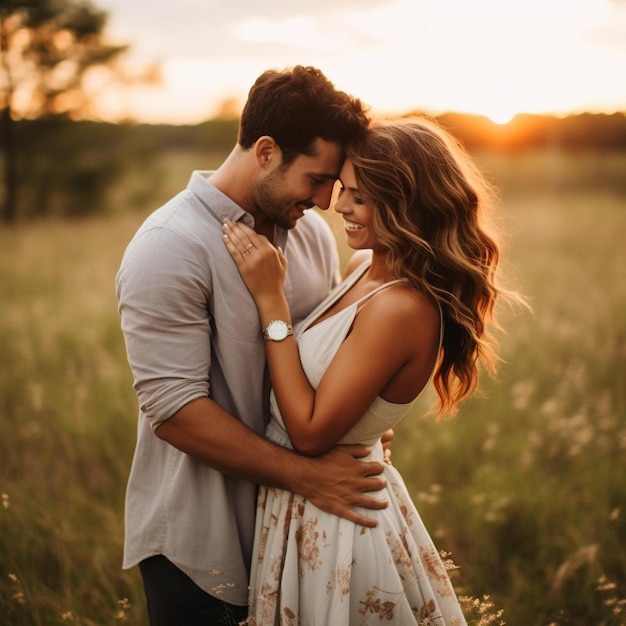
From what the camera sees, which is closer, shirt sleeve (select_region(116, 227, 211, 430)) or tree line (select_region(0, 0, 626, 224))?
shirt sleeve (select_region(116, 227, 211, 430))

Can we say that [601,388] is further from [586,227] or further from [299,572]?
[586,227]

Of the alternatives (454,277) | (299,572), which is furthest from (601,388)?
(299,572)

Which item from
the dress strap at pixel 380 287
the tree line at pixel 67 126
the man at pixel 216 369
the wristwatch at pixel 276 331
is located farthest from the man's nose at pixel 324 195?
the tree line at pixel 67 126

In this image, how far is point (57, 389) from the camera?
5.36m

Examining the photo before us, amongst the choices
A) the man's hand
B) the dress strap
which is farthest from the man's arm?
the dress strap

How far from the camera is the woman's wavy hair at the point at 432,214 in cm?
233

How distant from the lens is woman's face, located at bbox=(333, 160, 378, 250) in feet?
8.02

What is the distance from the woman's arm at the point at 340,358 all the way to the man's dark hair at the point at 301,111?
0.46 m

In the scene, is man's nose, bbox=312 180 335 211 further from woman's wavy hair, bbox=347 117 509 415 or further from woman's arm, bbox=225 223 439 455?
woman's arm, bbox=225 223 439 455

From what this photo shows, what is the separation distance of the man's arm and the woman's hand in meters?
0.45

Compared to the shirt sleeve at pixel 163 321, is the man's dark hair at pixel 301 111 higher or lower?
higher

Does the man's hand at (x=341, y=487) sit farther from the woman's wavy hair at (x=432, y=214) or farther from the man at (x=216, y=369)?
the woman's wavy hair at (x=432, y=214)

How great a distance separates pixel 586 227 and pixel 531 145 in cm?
1355

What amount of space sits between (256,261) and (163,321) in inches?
16.2
